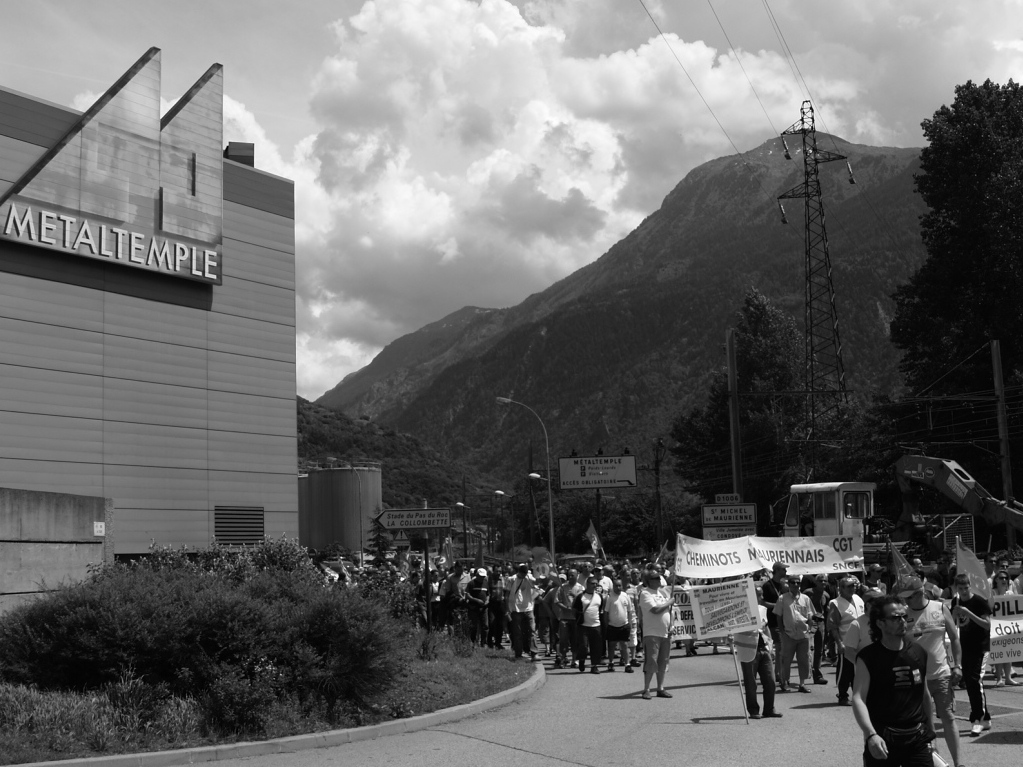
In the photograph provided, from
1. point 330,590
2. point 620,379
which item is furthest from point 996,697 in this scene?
point 620,379

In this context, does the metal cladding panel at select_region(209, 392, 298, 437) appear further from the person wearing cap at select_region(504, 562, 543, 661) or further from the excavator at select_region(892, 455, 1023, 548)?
the excavator at select_region(892, 455, 1023, 548)

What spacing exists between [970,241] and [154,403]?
1339 inches

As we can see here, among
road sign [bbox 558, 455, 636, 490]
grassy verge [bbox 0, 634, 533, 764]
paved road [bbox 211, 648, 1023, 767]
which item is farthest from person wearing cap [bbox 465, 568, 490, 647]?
road sign [bbox 558, 455, 636, 490]

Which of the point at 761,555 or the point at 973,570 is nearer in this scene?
the point at 973,570

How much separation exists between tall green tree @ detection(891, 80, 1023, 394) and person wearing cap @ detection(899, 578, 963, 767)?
35.5 meters

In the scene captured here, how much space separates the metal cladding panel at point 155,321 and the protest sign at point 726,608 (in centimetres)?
1802

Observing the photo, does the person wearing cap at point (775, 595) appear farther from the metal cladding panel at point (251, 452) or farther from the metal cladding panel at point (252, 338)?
the metal cladding panel at point (252, 338)

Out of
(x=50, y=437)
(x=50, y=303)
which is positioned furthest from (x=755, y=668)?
(x=50, y=303)

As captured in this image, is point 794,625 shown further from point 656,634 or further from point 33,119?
point 33,119

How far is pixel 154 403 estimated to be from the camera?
28062 millimetres

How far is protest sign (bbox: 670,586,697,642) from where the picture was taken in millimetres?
16516

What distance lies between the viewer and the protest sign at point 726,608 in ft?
43.1

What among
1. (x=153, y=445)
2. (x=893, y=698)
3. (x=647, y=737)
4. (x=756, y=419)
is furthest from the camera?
(x=756, y=419)

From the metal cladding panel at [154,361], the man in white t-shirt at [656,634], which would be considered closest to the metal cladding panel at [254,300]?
the metal cladding panel at [154,361]
